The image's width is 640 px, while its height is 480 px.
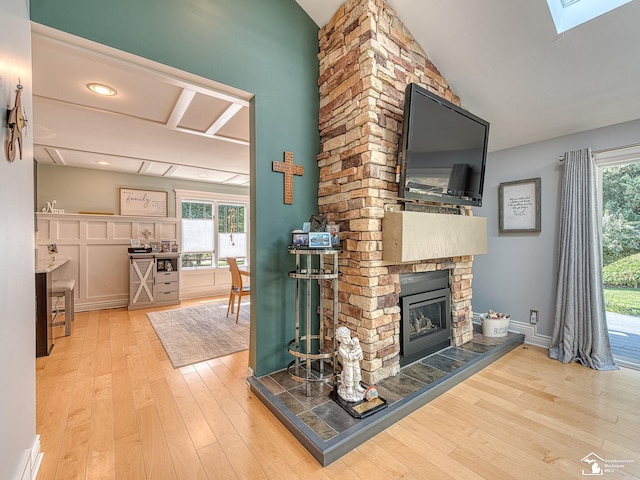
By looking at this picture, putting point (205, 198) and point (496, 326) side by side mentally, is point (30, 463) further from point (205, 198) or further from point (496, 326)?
point (205, 198)

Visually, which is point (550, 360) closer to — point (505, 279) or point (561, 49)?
point (505, 279)

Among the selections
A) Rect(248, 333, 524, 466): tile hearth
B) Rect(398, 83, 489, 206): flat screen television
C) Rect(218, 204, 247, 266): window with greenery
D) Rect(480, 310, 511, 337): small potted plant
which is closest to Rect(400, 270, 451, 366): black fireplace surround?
Rect(248, 333, 524, 466): tile hearth

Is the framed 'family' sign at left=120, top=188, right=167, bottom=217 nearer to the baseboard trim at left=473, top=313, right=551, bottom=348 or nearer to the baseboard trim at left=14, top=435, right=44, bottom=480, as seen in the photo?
the baseboard trim at left=14, top=435, right=44, bottom=480

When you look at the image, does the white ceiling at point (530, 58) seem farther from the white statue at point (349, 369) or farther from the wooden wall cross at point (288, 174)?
the white statue at point (349, 369)

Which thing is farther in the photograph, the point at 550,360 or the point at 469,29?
the point at 550,360

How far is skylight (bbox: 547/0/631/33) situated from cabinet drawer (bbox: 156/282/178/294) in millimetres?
5819

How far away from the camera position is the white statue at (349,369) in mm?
1829

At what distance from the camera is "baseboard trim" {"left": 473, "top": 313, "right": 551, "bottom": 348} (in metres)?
2.99

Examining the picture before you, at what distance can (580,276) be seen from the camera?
2.64m

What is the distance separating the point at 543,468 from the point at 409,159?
198 centimetres

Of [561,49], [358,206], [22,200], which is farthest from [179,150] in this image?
[561,49]

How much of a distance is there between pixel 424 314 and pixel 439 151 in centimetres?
150

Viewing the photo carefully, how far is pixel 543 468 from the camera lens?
1.43 meters

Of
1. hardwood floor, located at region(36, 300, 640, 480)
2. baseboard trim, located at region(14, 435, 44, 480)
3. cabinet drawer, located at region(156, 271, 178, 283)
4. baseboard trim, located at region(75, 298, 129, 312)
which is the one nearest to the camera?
baseboard trim, located at region(14, 435, 44, 480)
